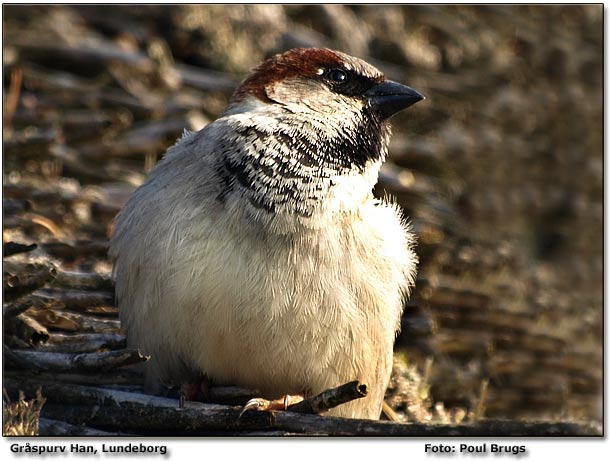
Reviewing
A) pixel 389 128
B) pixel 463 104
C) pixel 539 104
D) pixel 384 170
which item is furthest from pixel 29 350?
pixel 539 104

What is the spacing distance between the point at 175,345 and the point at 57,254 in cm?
132

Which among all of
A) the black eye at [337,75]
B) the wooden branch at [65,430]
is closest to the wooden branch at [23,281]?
the wooden branch at [65,430]

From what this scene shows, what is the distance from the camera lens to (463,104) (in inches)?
302

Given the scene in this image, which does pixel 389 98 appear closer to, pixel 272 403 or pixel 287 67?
pixel 287 67

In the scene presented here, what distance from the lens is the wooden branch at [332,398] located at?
105 inches

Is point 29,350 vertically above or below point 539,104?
below

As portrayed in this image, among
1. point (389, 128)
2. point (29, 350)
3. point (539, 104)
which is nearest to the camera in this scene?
point (29, 350)

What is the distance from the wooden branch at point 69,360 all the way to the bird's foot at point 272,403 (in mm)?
396

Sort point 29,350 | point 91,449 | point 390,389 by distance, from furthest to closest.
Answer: point 390,389, point 29,350, point 91,449

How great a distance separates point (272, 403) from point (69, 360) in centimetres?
64

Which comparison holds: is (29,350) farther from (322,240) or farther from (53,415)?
(322,240)

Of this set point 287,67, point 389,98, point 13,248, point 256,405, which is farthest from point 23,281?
point 389,98

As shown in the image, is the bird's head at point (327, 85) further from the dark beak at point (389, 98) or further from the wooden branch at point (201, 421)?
the wooden branch at point (201, 421)

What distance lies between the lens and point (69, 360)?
313cm
